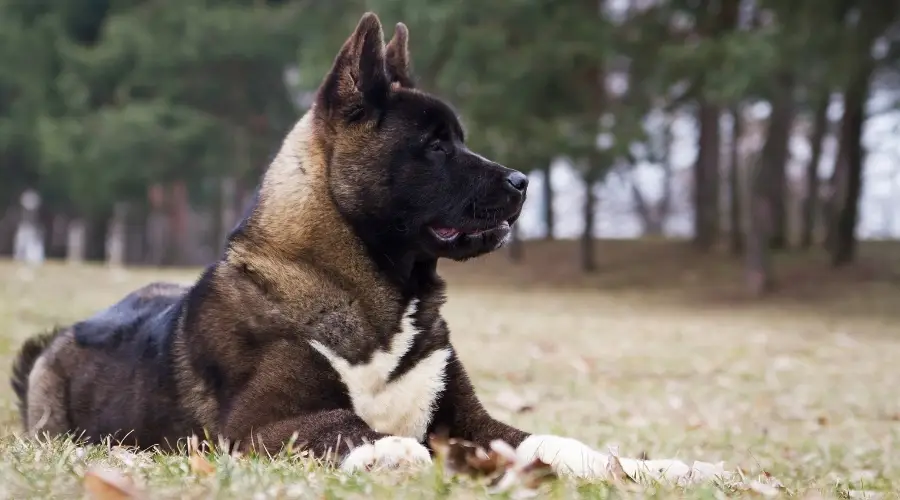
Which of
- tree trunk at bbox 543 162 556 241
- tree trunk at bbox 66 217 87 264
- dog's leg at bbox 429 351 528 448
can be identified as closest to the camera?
dog's leg at bbox 429 351 528 448

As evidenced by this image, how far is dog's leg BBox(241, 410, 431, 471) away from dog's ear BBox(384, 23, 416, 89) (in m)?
1.77

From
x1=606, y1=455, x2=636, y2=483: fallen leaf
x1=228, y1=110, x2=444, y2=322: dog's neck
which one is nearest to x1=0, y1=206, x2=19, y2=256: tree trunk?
x1=228, y1=110, x2=444, y2=322: dog's neck

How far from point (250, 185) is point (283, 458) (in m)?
27.3

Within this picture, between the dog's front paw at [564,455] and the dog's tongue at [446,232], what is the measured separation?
954 millimetres

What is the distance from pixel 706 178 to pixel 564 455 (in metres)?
21.5

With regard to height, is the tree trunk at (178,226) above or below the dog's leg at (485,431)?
below

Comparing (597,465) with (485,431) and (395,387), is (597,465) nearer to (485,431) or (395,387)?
(485,431)

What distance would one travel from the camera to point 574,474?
3334 millimetres

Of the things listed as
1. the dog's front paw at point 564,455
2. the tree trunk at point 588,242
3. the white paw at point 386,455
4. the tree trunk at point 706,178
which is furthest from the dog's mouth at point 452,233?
the tree trunk at point 706,178

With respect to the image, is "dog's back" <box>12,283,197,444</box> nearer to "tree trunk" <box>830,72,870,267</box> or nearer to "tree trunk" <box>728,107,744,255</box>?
"tree trunk" <box>830,72,870,267</box>

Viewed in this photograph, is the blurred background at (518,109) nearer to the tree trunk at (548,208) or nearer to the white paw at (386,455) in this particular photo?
the tree trunk at (548,208)

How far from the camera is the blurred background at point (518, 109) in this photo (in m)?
18.9

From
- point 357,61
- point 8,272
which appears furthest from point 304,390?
point 8,272

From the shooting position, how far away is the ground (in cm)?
279
